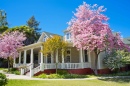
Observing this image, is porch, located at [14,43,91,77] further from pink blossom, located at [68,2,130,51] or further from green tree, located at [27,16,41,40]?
green tree, located at [27,16,41,40]

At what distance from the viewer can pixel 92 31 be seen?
1955cm

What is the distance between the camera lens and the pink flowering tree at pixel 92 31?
1870cm

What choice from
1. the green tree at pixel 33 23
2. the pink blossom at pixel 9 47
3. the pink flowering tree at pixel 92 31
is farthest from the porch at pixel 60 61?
the green tree at pixel 33 23

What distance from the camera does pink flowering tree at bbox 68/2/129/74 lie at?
736 inches

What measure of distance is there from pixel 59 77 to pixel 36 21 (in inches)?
2165

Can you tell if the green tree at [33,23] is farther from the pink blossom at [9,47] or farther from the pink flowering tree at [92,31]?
the pink flowering tree at [92,31]

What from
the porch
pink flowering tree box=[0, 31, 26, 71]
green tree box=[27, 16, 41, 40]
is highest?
green tree box=[27, 16, 41, 40]

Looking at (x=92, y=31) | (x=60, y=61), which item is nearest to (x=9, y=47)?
(x=60, y=61)

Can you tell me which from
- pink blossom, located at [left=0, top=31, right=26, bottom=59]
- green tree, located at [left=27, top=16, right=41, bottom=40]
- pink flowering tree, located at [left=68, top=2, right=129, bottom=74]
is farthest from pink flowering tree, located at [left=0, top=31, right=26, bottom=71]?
green tree, located at [left=27, top=16, right=41, bottom=40]

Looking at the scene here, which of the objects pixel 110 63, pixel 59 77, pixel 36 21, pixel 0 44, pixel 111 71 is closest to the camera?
pixel 59 77

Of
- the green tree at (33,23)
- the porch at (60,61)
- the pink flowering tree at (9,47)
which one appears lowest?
the porch at (60,61)

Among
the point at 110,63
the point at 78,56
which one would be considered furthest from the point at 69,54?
the point at 110,63

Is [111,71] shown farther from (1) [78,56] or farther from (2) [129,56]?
(1) [78,56]

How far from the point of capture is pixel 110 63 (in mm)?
22297
